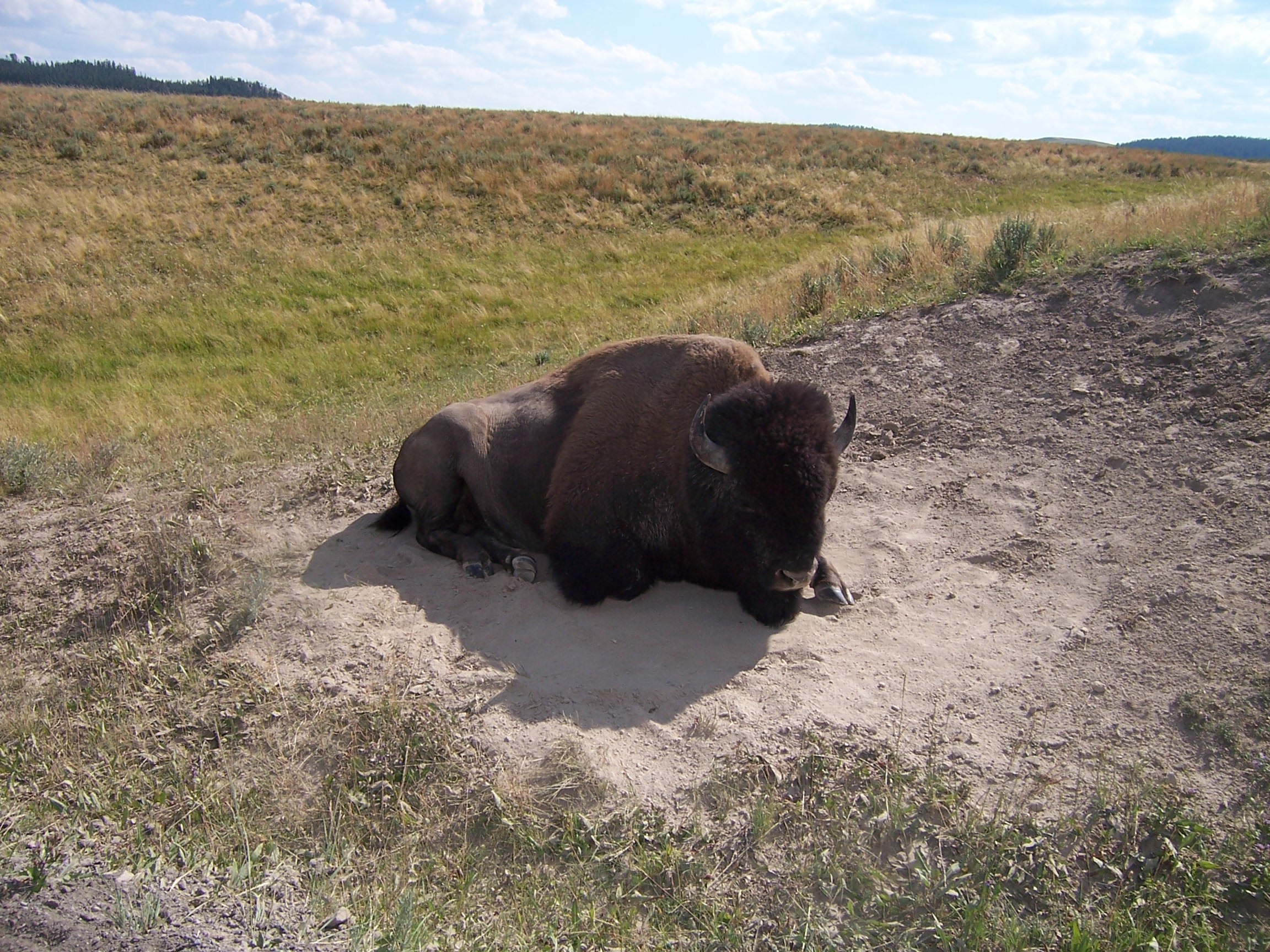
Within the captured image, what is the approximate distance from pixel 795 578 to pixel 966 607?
4.16ft

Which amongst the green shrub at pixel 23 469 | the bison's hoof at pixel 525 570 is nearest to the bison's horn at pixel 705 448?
the bison's hoof at pixel 525 570

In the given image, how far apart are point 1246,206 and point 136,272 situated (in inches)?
871

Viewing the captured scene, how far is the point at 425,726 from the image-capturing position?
3969 mm

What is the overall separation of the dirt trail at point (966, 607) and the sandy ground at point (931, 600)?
2 centimetres

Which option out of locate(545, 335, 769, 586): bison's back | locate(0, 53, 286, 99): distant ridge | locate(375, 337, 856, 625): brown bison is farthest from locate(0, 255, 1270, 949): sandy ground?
locate(0, 53, 286, 99): distant ridge

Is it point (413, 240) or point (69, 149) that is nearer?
point (413, 240)

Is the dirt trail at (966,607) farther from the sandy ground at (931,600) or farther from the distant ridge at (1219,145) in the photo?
the distant ridge at (1219,145)

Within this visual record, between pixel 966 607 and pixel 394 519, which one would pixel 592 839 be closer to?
pixel 966 607

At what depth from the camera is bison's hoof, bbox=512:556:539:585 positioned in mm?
5660

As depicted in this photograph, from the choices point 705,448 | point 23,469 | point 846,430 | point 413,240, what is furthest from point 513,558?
point 413,240

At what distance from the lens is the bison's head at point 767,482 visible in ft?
14.1

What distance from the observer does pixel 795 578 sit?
4.32 m

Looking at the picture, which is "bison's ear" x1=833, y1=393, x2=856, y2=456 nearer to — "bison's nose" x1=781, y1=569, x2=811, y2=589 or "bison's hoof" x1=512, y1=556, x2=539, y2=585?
"bison's nose" x1=781, y1=569, x2=811, y2=589

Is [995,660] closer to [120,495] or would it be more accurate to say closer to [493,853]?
[493,853]
